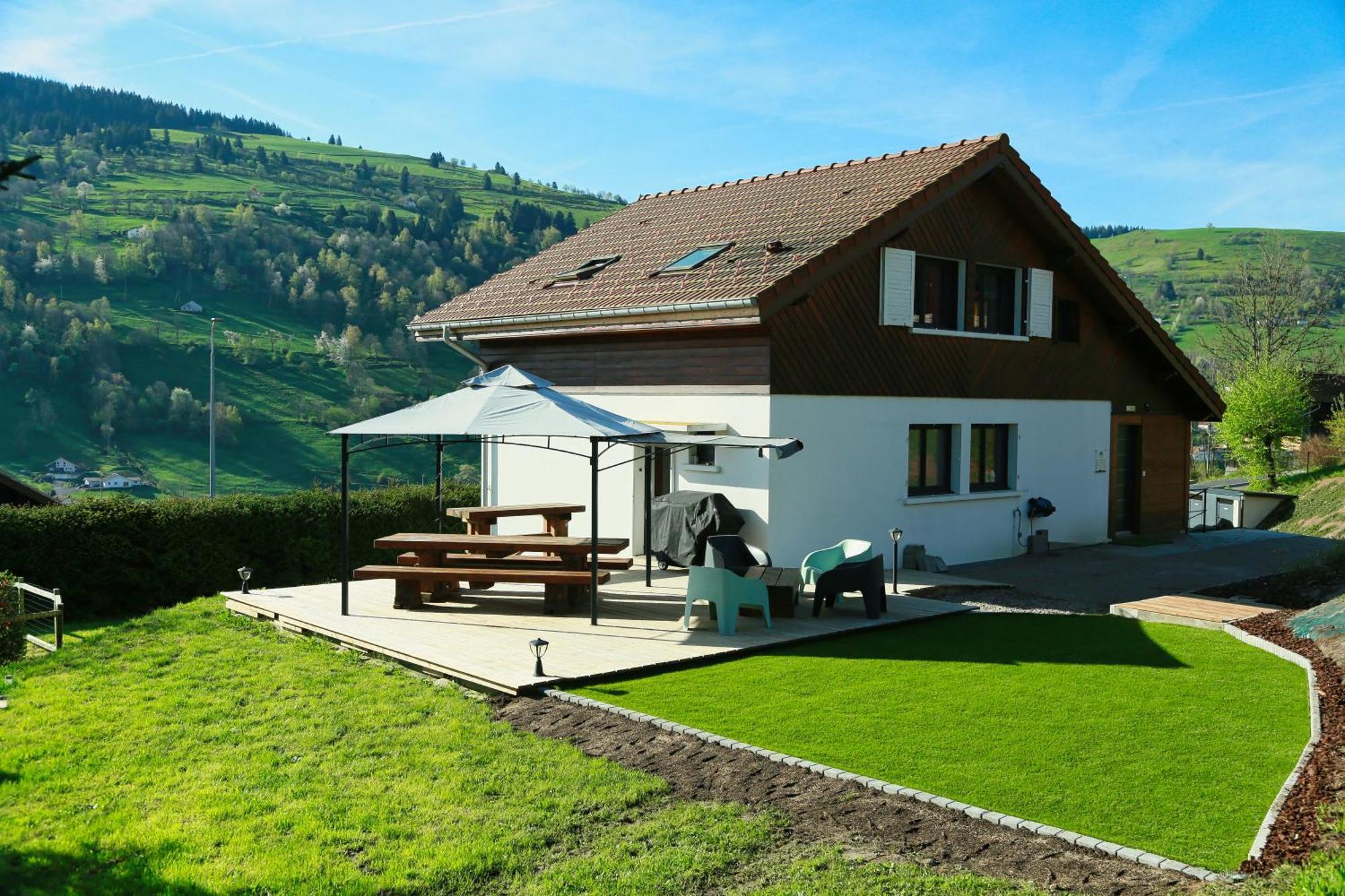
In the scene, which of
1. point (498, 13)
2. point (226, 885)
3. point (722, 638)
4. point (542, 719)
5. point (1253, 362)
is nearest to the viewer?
point (226, 885)

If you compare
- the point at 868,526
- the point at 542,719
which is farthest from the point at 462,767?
the point at 868,526

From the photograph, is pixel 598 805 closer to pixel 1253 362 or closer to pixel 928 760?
pixel 928 760

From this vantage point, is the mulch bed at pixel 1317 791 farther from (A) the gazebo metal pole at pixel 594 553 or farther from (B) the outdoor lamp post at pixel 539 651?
(A) the gazebo metal pole at pixel 594 553

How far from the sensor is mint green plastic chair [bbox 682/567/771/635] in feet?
33.7

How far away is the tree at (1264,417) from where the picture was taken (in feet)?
110

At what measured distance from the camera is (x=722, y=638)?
10000 mm

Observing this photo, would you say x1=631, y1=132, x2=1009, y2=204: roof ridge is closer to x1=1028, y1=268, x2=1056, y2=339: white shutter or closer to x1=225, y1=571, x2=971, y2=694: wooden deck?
x1=1028, y1=268, x2=1056, y2=339: white shutter

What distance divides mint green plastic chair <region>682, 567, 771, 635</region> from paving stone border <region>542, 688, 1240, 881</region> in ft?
8.68

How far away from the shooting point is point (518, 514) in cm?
1313

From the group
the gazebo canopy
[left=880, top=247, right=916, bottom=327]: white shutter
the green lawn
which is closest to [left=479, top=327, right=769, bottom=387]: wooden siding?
[left=880, top=247, right=916, bottom=327]: white shutter

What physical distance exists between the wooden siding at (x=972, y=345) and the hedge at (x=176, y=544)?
7295mm

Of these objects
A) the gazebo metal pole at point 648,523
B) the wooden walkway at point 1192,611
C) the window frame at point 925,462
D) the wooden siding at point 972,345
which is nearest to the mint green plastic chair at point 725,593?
the gazebo metal pole at point 648,523

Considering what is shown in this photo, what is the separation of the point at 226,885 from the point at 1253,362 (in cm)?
4905

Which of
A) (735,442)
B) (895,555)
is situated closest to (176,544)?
(735,442)
